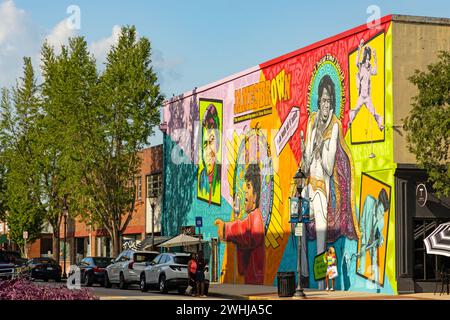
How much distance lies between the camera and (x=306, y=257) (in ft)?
133

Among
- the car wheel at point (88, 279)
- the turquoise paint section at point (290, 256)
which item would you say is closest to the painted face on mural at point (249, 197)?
the turquoise paint section at point (290, 256)

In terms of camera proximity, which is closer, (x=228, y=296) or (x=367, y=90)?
(x=367, y=90)

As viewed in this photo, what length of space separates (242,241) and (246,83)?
7.59 m

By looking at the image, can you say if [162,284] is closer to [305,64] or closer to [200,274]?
[200,274]

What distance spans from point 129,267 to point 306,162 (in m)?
9.06

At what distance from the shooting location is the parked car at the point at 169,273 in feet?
124

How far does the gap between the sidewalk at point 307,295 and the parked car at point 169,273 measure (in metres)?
1.39

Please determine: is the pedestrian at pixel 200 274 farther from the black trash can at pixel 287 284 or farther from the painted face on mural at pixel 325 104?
the painted face on mural at pixel 325 104

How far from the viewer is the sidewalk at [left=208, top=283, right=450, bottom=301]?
32.4 meters

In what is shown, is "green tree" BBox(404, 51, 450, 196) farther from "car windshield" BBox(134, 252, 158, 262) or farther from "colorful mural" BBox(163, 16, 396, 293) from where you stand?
"car windshield" BBox(134, 252, 158, 262)

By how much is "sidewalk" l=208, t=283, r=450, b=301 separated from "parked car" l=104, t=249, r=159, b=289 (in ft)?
10.3

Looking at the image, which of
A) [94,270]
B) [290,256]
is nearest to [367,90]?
[290,256]

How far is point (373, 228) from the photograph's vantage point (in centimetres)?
3581

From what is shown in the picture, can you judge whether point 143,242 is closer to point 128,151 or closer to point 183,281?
point 128,151
